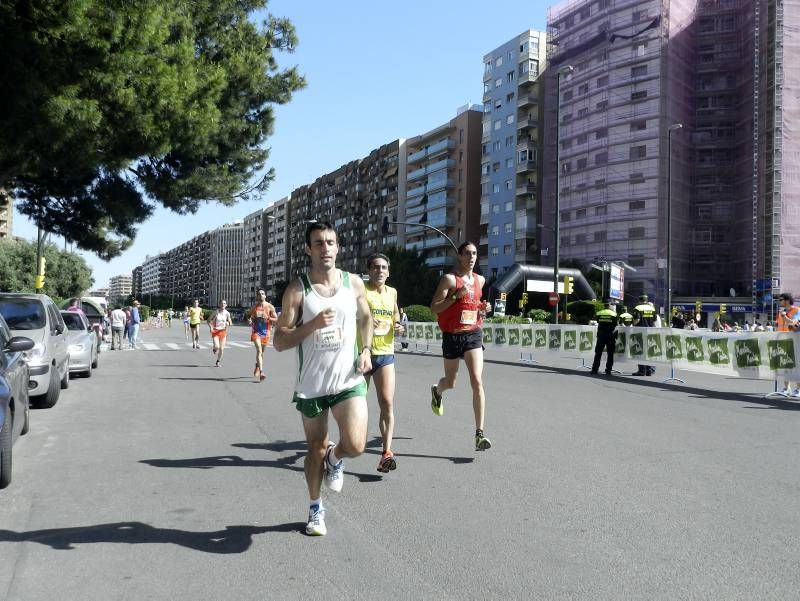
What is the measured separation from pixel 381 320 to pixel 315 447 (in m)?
2.12

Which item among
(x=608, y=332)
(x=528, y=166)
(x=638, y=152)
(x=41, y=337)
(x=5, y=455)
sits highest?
(x=528, y=166)

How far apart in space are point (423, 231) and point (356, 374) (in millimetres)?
85826

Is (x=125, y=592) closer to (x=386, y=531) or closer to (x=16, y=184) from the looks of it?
(x=386, y=531)

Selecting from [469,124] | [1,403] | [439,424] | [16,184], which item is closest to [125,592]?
[1,403]

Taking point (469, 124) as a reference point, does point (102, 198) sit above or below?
below

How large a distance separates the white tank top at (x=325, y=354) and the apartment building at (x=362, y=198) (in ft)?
279

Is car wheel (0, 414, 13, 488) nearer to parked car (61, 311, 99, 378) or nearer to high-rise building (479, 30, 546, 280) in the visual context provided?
parked car (61, 311, 99, 378)

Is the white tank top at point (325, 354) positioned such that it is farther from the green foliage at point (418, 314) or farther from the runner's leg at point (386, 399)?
the green foliage at point (418, 314)

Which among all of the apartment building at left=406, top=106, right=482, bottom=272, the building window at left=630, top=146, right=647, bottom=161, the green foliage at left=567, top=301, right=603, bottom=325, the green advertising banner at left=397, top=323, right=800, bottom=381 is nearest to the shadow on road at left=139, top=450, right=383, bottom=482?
the green advertising banner at left=397, top=323, right=800, bottom=381

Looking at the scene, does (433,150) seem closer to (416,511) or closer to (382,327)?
(382,327)

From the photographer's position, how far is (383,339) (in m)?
6.06

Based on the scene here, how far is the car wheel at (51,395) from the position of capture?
984cm

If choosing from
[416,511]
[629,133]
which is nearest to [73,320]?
[416,511]

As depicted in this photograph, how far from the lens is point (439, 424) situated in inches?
330
